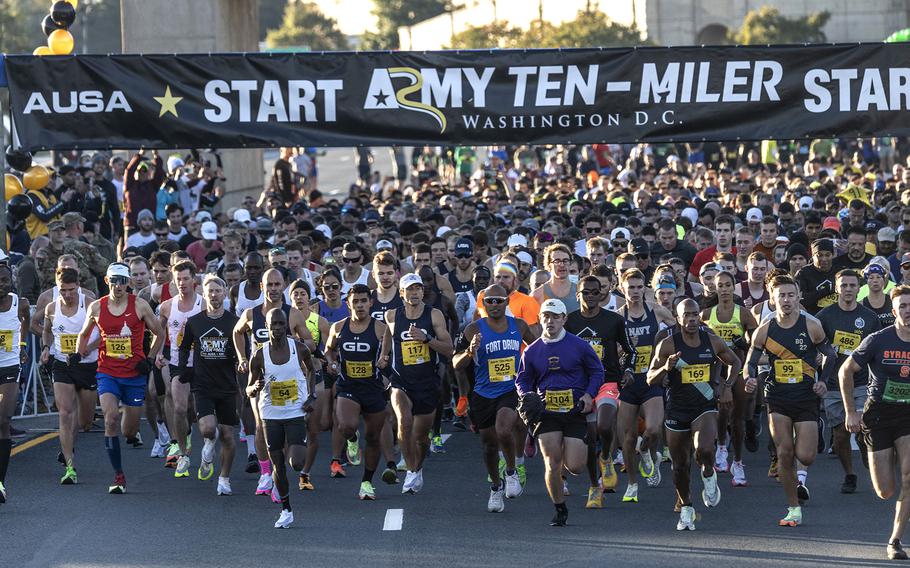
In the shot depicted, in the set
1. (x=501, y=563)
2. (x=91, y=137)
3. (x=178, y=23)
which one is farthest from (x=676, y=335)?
(x=178, y=23)

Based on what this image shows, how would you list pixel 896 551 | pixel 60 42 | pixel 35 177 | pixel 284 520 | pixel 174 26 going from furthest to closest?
1. pixel 174 26
2. pixel 35 177
3. pixel 60 42
4. pixel 284 520
5. pixel 896 551

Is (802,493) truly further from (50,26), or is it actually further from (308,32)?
(308,32)

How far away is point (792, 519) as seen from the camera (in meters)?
11.6

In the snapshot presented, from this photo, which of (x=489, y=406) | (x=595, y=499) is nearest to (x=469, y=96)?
(x=489, y=406)

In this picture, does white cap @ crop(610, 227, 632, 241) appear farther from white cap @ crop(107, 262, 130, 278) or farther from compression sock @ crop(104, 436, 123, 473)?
compression sock @ crop(104, 436, 123, 473)

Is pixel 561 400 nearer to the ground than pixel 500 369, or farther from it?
nearer to the ground

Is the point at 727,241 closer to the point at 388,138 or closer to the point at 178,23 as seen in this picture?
the point at 388,138

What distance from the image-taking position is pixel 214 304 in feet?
43.7

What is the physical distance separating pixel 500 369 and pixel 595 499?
129 centimetres

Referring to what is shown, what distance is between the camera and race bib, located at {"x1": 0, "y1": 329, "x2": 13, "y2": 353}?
13211 millimetres

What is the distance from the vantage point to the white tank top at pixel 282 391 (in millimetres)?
11969

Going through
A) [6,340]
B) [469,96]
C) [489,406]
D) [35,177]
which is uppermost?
[469,96]

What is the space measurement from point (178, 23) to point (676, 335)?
16.7 metres

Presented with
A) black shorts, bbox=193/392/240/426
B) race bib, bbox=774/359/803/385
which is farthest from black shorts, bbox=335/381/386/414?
race bib, bbox=774/359/803/385
